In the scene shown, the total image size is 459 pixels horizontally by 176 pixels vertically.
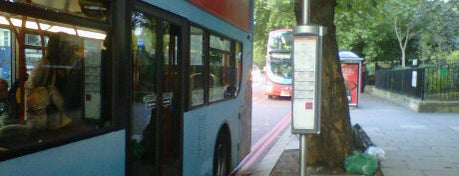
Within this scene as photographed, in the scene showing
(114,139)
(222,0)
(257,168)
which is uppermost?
(222,0)

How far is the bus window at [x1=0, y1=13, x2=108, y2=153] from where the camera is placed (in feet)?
9.73

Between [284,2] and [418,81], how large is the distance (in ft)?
19.4

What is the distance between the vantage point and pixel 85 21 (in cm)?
345

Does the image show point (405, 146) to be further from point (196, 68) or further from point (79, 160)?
point (79, 160)

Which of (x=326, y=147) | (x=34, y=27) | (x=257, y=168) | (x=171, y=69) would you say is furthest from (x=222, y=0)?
(x=34, y=27)

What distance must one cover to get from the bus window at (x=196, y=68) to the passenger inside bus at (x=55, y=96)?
2195 millimetres

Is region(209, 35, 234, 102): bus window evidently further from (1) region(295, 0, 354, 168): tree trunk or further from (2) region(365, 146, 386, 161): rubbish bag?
(2) region(365, 146, 386, 161): rubbish bag

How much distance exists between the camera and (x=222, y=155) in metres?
7.15

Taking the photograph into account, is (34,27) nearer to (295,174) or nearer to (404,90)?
(295,174)

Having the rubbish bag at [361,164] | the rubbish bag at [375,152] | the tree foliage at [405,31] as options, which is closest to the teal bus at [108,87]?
the rubbish bag at [361,164]

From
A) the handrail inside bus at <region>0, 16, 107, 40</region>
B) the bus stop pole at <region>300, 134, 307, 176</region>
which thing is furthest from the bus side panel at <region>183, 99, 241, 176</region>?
the handrail inside bus at <region>0, 16, 107, 40</region>

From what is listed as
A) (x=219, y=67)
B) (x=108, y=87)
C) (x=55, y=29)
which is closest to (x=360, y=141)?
(x=219, y=67)

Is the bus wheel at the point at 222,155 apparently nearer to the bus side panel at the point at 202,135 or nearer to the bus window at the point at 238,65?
the bus side panel at the point at 202,135

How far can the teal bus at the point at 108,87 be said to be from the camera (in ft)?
9.80
